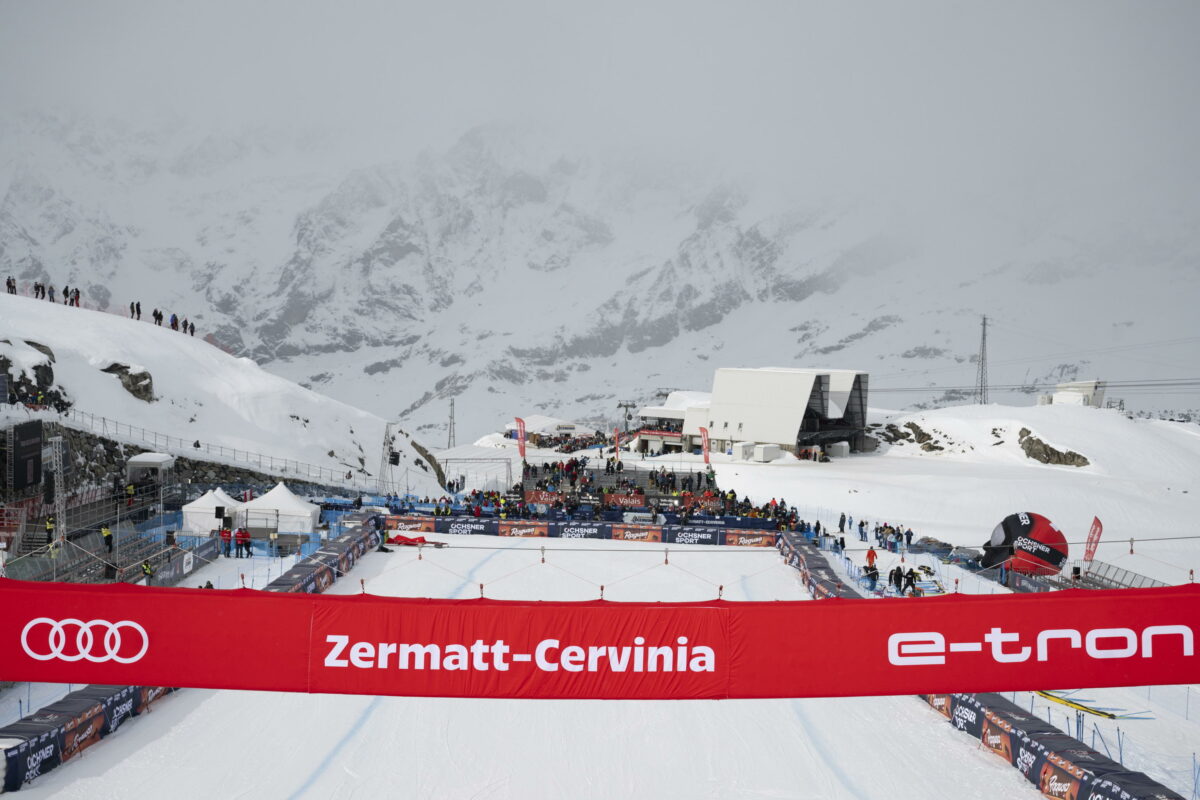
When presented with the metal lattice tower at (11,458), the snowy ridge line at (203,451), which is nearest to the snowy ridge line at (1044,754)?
the metal lattice tower at (11,458)

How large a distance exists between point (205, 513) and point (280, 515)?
2.43 metres

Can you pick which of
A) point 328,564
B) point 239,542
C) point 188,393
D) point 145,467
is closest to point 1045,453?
point 328,564

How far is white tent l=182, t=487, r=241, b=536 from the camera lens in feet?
91.7

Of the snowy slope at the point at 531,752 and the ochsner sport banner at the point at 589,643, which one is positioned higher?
the ochsner sport banner at the point at 589,643

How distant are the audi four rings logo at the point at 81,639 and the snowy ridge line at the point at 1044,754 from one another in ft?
35.2

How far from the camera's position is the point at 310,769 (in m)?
12.4

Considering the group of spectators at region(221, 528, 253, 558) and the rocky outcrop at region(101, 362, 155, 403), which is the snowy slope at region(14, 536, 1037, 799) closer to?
the group of spectators at region(221, 528, 253, 558)

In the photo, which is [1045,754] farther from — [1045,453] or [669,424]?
[669,424]

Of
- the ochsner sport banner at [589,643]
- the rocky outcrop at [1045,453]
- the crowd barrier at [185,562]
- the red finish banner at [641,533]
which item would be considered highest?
the ochsner sport banner at [589,643]

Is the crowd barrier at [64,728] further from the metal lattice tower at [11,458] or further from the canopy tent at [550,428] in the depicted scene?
the canopy tent at [550,428]

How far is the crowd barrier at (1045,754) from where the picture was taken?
→ 10719 millimetres

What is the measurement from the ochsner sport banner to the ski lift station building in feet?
165

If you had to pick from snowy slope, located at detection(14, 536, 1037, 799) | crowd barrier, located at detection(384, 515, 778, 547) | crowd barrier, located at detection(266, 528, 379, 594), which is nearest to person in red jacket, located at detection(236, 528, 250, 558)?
crowd barrier, located at detection(266, 528, 379, 594)

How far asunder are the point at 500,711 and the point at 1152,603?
35.8ft
